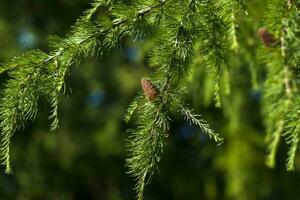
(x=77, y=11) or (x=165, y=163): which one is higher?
(x=77, y=11)

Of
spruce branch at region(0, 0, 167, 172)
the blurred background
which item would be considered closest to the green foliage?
spruce branch at region(0, 0, 167, 172)

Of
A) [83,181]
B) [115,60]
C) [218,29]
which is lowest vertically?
[83,181]

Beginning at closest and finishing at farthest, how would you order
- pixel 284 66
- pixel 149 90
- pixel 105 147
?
pixel 284 66
pixel 149 90
pixel 105 147

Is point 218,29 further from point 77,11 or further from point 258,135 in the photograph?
point 77,11

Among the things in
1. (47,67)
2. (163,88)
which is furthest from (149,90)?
(47,67)

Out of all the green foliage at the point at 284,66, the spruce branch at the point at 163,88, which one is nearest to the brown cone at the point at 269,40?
the green foliage at the point at 284,66

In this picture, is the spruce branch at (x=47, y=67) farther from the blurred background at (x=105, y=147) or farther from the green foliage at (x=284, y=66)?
the blurred background at (x=105, y=147)

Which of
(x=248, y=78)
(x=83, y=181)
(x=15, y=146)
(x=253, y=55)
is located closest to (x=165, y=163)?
(x=83, y=181)

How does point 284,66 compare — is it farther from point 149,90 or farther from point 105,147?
point 105,147
